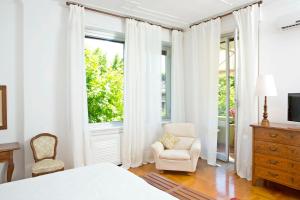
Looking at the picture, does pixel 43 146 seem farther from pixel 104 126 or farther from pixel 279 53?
pixel 279 53

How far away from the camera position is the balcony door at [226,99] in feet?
13.4

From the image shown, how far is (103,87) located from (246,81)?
2.50m

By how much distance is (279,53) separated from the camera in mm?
3191

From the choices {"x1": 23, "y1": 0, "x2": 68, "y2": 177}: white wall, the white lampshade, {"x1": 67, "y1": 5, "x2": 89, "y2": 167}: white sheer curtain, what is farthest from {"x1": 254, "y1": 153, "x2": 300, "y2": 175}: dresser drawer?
{"x1": 23, "y1": 0, "x2": 68, "y2": 177}: white wall

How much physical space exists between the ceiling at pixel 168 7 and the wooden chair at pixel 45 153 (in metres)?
2.15

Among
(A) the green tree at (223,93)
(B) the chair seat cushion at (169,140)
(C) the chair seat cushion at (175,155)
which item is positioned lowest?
(C) the chair seat cushion at (175,155)

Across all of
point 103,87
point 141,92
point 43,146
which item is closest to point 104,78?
point 103,87

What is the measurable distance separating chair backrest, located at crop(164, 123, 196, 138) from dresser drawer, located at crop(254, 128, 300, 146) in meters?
1.24

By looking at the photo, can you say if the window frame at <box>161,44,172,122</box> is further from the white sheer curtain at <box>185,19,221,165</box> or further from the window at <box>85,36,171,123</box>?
the window at <box>85,36,171,123</box>

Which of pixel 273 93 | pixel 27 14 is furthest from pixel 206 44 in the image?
pixel 27 14

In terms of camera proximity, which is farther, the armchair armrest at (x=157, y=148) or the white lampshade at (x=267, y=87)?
the armchair armrest at (x=157, y=148)

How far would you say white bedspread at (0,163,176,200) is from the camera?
1559 mm

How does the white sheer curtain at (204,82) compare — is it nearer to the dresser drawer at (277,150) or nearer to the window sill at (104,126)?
the dresser drawer at (277,150)

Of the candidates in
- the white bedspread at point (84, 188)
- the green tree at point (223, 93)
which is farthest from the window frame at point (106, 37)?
the green tree at point (223, 93)
